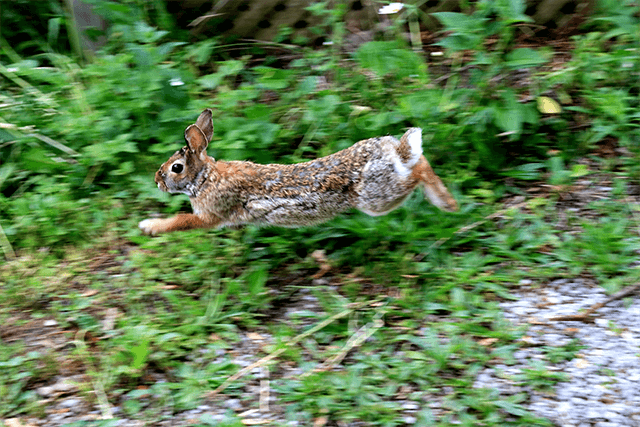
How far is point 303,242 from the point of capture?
4.64 m

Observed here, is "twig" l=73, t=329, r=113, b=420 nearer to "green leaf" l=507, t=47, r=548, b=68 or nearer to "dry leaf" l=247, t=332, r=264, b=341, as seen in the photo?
"dry leaf" l=247, t=332, r=264, b=341

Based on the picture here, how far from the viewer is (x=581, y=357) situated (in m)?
3.59

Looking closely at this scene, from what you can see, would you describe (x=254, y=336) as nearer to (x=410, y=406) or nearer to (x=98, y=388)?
(x=98, y=388)

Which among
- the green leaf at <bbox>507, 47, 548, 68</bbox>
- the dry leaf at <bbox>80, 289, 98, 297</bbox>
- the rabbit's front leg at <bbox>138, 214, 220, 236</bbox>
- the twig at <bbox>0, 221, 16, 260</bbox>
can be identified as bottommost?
the dry leaf at <bbox>80, 289, 98, 297</bbox>

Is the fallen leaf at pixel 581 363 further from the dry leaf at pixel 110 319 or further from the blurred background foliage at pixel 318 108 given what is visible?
the dry leaf at pixel 110 319

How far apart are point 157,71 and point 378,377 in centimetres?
288

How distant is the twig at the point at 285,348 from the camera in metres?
3.64

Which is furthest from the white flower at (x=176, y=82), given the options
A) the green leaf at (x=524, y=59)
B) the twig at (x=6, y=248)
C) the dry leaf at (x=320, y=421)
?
the dry leaf at (x=320, y=421)

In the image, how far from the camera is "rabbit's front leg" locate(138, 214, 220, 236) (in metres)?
4.35

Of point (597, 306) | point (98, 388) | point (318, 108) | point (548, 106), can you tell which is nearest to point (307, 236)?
point (318, 108)

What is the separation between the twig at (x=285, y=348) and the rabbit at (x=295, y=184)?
0.63 metres

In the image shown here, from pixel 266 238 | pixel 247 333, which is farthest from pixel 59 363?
pixel 266 238

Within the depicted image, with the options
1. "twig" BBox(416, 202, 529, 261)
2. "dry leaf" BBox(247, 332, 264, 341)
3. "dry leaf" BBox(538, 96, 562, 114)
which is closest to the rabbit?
"twig" BBox(416, 202, 529, 261)

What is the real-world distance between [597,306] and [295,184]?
186 cm
